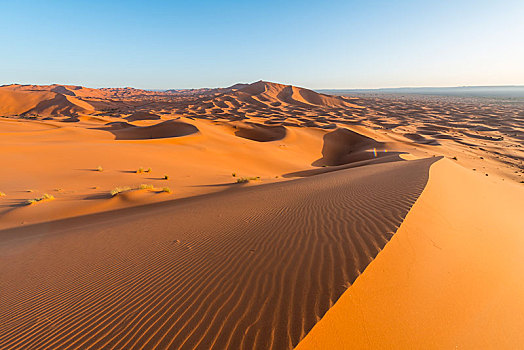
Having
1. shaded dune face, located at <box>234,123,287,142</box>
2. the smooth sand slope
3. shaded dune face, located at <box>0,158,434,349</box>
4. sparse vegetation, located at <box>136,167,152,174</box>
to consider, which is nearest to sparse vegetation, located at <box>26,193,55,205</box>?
shaded dune face, located at <box>0,158,434,349</box>

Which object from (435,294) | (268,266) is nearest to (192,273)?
(268,266)

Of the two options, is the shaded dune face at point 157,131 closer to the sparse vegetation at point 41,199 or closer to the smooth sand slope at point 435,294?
the sparse vegetation at point 41,199

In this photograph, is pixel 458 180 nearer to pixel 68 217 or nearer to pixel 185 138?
pixel 68 217

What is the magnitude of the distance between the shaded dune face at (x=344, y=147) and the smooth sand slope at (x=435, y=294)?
16.9 m

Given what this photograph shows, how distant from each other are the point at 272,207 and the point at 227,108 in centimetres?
6968

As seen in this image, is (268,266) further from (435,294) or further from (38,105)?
(38,105)

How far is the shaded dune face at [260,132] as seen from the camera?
31.1 meters

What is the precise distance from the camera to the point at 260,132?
108 feet

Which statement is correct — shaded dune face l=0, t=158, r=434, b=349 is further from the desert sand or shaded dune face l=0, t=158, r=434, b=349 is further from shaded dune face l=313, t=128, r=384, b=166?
shaded dune face l=313, t=128, r=384, b=166

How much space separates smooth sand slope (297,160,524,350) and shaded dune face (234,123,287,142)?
26.1 metres

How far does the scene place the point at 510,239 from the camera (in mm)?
4895

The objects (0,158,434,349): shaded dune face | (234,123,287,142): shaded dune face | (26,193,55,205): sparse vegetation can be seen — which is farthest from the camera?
(234,123,287,142): shaded dune face

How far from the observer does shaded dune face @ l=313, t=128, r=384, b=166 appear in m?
22.7

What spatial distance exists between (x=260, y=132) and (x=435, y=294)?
30966mm
